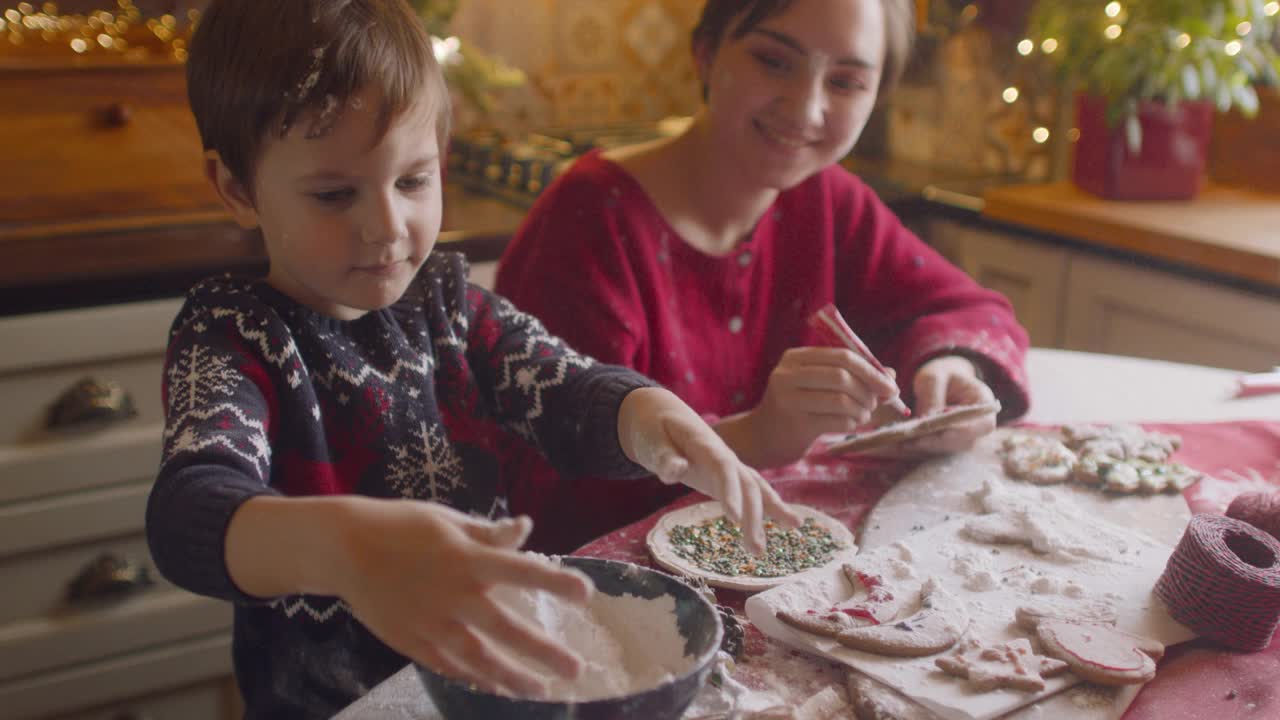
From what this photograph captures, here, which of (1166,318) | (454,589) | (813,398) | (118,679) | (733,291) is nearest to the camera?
(454,589)

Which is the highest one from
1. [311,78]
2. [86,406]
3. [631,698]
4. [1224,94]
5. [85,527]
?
[311,78]

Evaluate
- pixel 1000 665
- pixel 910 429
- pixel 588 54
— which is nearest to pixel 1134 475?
pixel 910 429

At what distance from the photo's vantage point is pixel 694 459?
82 centimetres

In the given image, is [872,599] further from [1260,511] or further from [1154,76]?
[1154,76]

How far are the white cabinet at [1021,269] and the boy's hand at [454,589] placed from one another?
1.81m

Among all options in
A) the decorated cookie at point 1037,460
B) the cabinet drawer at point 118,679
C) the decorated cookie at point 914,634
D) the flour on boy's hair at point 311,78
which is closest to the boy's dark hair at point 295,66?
the flour on boy's hair at point 311,78

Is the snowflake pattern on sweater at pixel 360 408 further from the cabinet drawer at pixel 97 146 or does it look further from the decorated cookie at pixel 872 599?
the cabinet drawer at pixel 97 146

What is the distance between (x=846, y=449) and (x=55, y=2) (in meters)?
1.86

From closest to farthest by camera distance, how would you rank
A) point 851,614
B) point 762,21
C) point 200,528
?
point 200,528, point 851,614, point 762,21

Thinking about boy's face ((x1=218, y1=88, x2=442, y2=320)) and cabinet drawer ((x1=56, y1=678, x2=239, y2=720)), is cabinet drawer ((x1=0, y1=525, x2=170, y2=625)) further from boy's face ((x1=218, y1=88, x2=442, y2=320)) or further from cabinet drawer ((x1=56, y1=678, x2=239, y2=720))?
boy's face ((x1=218, y1=88, x2=442, y2=320))

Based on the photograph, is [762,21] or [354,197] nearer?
[354,197]

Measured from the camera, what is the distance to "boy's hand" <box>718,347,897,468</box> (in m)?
1.01

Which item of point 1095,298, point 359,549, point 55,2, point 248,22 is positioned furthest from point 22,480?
point 1095,298

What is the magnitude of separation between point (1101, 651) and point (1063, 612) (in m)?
0.07
